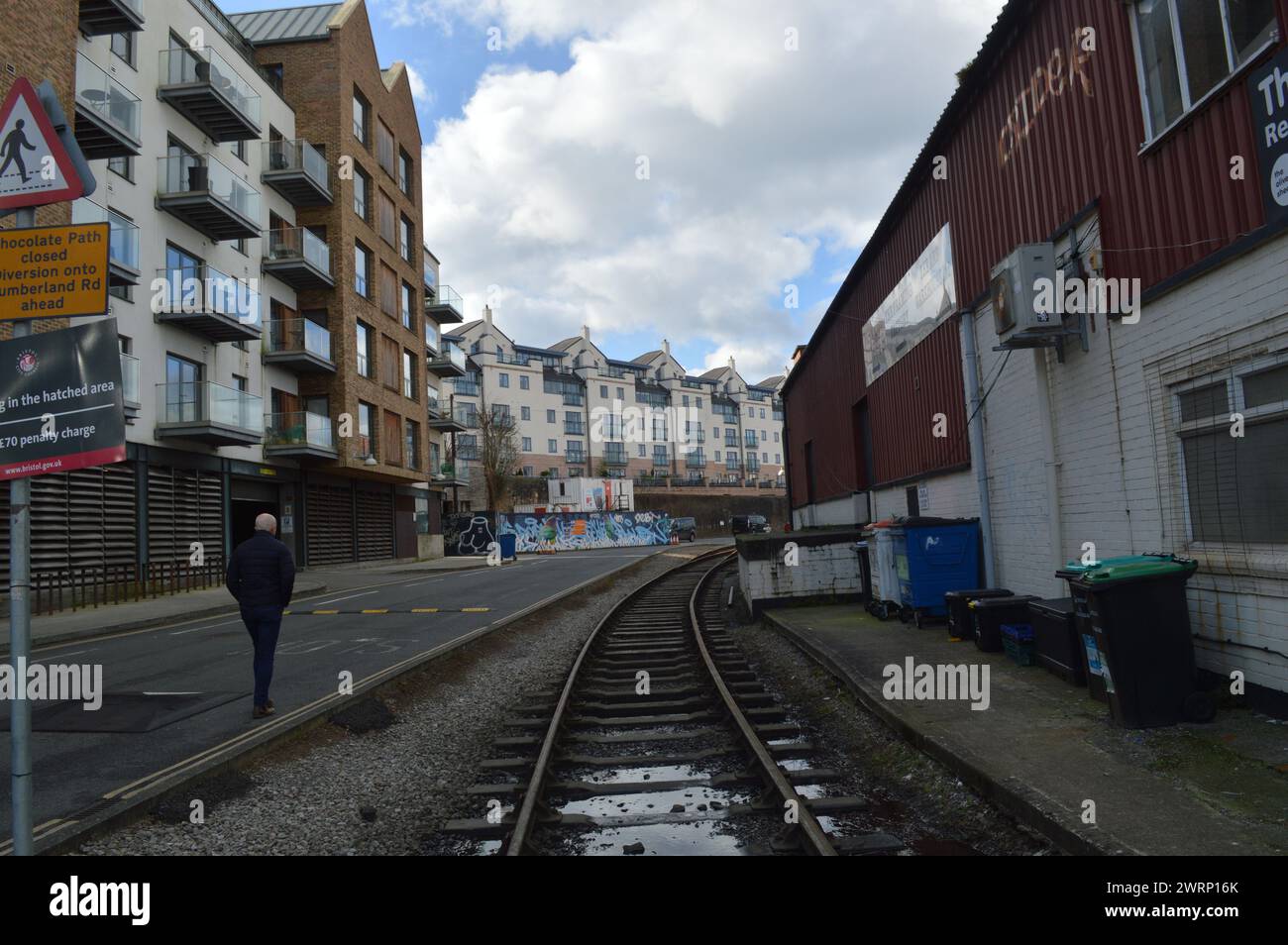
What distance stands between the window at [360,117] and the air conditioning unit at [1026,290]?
1197 inches

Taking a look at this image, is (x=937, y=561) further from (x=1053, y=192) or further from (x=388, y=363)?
(x=388, y=363)

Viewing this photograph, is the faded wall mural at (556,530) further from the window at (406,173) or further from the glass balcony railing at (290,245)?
the glass balcony railing at (290,245)

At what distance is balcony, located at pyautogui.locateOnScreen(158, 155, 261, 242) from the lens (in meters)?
22.1

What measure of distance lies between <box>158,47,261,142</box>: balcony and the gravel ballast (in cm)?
2105

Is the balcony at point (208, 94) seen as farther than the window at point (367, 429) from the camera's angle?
No

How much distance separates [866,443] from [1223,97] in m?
12.7

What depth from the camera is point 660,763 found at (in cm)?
593

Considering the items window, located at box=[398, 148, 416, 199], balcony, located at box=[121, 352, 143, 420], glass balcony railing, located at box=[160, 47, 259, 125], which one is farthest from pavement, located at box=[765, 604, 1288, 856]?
window, located at box=[398, 148, 416, 199]

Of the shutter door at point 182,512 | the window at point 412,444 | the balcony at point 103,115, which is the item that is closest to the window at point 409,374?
the window at point 412,444

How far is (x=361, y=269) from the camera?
33094mm

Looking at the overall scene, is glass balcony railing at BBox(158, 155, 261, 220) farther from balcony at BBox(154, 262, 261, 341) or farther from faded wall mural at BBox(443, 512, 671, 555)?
faded wall mural at BBox(443, 512, 671, 555)

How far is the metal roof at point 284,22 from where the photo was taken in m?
31.5

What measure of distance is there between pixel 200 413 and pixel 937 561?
65.9ft
